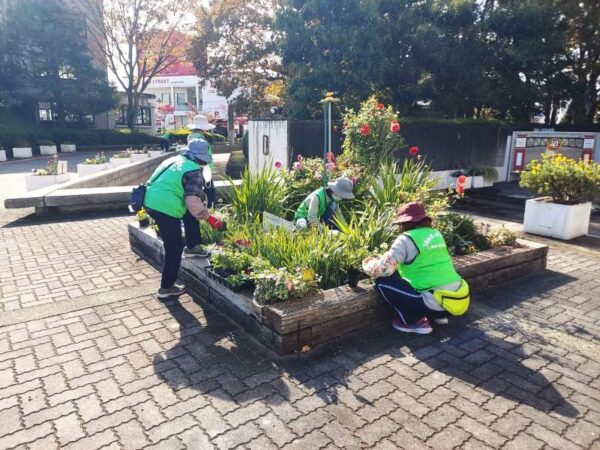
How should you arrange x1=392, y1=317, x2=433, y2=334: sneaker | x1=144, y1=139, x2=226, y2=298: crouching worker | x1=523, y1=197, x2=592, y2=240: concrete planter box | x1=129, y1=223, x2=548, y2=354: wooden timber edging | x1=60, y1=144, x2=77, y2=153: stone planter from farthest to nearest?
1. x1=60, y1=144, x2=77, y2=153: stone planter
2. x1=523, y1=197, x2=592, y2=240: concrete planter box
3. x1=144, y1=139, x2=226, y2=298: crouching worker
4. x1=392, y1=317, x2=433, y2=334: sneaker
5. x1=129, y1=223, x2=548, y2=354: wooden timber edging

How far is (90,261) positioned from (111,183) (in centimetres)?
772

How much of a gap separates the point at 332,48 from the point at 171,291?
11703 millimetres

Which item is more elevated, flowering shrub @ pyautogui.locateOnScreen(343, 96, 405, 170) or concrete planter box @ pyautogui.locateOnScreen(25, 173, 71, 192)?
flowering shrub @ pyautogui.locateOnScreen(343, 96, 405, 170)

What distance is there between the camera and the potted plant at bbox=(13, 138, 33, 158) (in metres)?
25.6

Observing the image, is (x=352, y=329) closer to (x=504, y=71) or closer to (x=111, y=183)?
(x=111, y=183)

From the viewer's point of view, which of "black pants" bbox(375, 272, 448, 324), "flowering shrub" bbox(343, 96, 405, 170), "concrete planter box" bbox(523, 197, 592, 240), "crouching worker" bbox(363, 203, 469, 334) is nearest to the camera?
"crouching worker" bbox(363, 203, 469, 334)

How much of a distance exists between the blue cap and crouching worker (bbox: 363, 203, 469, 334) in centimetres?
206

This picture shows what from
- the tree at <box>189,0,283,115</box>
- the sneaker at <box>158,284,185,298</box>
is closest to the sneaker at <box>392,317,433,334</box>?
the sneaker at <box>158,284,185,298</box>

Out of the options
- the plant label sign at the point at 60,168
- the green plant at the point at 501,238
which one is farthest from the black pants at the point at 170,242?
the plant label sign at the point at 60,168

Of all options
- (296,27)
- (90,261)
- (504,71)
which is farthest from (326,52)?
(90,261)

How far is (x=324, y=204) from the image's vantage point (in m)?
5.46

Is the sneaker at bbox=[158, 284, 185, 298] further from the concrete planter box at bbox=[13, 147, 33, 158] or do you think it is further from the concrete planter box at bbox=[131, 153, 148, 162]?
the concrete planter box at bbox=[13, 147, 33, 158]

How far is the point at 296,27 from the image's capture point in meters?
14.7

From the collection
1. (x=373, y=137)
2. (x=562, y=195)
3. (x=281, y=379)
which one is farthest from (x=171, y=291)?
(x=562, y=195)
